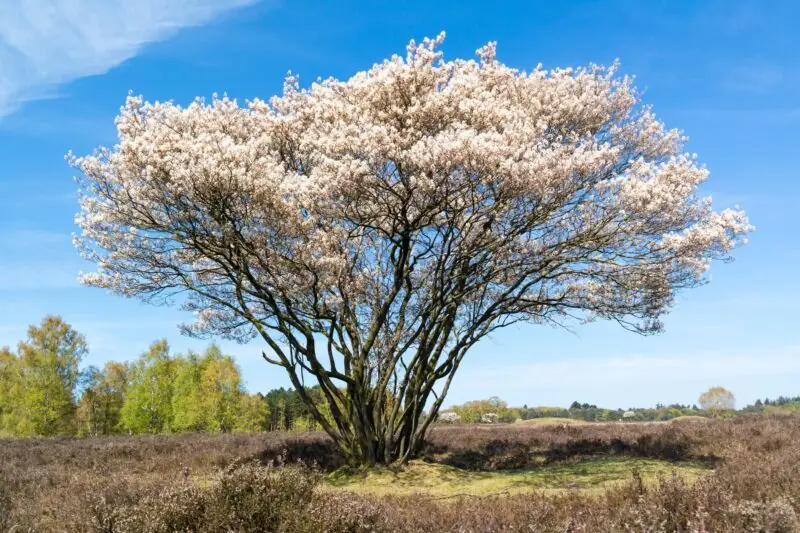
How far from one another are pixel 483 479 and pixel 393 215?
6.03 metres

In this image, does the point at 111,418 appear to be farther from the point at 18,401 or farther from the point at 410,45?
the point at 410,45

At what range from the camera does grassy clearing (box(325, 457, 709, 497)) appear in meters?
10.5

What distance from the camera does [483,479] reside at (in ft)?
39.8

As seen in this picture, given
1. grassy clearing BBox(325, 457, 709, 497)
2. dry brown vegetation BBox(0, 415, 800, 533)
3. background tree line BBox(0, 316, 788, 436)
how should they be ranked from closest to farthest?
1. dry brown vegetation BBox(0, 415, 800, 533)
2. grassy clearing BBox(325, 457, 709, 497)
3. background tree line BBox(0, 316, 788, 436)

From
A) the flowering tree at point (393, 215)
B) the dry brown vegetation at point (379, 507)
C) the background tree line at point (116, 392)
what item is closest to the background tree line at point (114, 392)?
the background tree line at point (116, 392)

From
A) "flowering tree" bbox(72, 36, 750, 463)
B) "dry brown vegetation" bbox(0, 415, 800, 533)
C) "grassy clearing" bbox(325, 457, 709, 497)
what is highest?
"flowering tree" bbox(72, 36, 750, 463)

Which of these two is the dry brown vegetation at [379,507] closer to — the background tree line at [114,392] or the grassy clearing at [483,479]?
the grassy clearing at [483,479]

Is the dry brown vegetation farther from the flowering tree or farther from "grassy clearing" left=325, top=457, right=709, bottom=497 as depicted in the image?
the flowering tree

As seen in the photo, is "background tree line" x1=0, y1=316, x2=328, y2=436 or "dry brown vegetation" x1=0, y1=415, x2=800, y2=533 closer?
"dry brown vegetation" x1=0, y1=415, x2=800, y2=533

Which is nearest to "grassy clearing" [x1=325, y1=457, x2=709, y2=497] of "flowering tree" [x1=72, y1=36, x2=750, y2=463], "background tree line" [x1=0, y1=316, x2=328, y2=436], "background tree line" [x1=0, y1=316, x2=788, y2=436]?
"flowering tree" [x1=72, y1=36, x2=750, y2=463]

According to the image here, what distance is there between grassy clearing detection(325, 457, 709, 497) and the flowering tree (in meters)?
1.36

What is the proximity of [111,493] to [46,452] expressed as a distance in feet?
43.1

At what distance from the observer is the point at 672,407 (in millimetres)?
133875

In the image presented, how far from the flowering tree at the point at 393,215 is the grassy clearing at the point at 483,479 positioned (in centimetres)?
136
